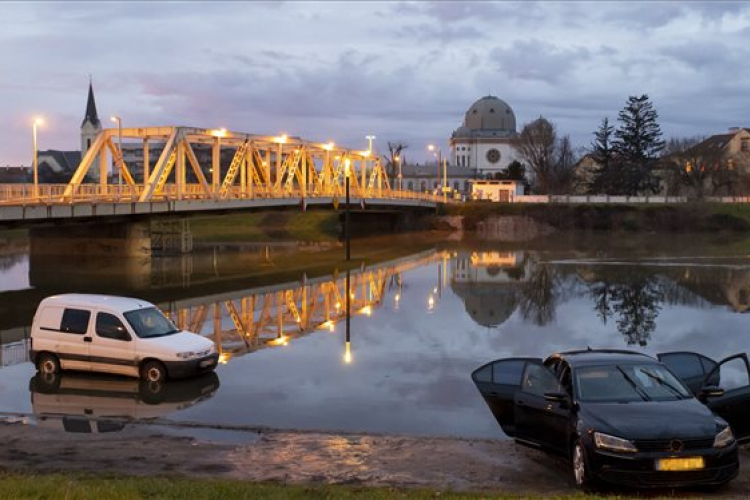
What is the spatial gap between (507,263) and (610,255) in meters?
9.72

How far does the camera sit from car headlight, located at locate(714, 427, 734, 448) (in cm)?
1012

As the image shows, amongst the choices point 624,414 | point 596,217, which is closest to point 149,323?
point 624,414

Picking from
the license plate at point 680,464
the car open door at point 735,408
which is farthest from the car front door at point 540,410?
the car open door at point 735,408

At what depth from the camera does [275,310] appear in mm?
31328

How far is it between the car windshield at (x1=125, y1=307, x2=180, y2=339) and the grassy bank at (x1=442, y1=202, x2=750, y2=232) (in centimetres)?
8655

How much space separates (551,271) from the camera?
48.0m

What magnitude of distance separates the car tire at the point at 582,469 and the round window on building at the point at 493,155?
186 meters

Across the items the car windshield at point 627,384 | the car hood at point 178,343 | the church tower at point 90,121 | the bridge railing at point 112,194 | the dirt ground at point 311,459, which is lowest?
the dirt ground at point 311,459

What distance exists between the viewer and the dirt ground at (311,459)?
11172 millimetres

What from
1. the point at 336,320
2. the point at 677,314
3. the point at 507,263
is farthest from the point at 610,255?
the point at 336,320

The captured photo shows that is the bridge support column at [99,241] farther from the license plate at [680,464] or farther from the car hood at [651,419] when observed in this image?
the license plate at [680,464]

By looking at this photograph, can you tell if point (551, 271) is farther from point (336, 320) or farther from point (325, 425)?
point (325, 425)

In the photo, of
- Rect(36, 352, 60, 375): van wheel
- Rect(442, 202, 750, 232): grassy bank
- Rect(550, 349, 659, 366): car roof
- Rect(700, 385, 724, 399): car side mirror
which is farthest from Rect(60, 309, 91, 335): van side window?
Rect(442, 202, 750, 232): grassy bank

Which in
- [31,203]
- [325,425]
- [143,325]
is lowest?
[325,425]
